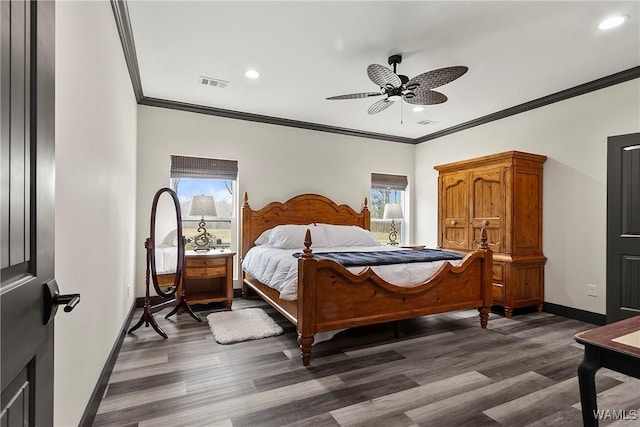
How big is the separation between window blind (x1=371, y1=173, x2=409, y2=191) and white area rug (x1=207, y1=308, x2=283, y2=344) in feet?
9.98

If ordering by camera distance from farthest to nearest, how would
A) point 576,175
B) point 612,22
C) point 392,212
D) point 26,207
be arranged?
point 392,212, point 576,175, point 612,22, point 26,207

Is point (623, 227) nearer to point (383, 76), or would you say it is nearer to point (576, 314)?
point (576, 314)

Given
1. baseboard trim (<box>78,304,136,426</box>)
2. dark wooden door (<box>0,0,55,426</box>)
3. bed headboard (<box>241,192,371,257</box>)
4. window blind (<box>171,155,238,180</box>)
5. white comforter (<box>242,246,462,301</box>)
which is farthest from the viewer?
bed headboard (<box>241,192,371,257</box>)

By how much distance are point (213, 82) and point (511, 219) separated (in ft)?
Answer: 12.4

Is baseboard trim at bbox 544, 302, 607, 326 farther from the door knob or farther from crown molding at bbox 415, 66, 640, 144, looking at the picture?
the door knob

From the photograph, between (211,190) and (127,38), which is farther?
(211,190)

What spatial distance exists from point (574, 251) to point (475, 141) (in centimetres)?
204

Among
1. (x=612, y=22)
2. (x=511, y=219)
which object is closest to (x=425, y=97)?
(x=612, y=22)

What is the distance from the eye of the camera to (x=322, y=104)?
14.4 ft

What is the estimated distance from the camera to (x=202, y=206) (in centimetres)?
397

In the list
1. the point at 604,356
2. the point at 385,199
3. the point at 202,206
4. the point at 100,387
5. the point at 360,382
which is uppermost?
the point at 385,199

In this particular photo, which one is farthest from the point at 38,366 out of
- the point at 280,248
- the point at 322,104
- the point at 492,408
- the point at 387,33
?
the point at 322,104

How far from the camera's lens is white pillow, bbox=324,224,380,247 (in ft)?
15.4

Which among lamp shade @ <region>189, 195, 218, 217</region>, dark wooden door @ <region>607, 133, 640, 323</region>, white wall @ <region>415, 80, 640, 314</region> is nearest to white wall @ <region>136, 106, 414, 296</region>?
lamp shade @ <region>189, 195, 218, 217</region>
